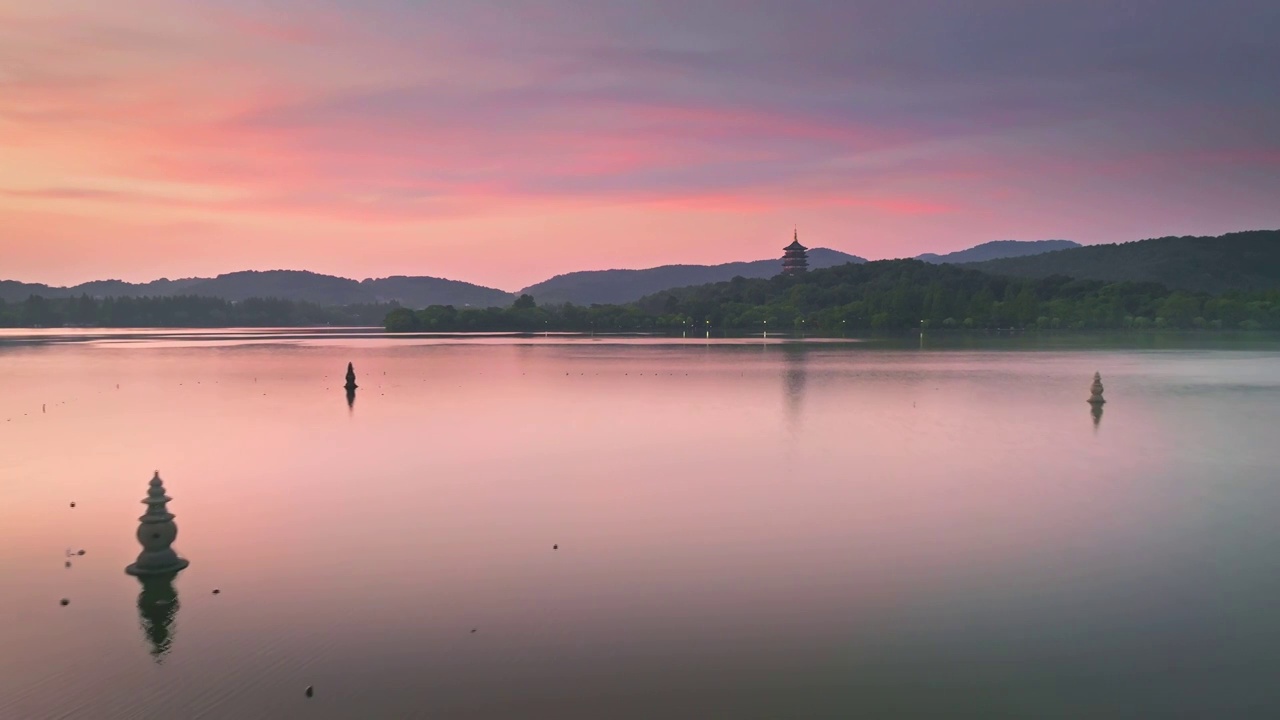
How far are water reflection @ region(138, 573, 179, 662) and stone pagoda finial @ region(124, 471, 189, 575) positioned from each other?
17 centimetres

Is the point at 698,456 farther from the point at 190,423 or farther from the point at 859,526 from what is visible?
the point at 190,423

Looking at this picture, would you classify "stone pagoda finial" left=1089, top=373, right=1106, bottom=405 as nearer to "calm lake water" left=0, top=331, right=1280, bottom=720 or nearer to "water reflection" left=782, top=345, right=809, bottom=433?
"calm lake water" left=0, top=331, right=1280, bottom=720

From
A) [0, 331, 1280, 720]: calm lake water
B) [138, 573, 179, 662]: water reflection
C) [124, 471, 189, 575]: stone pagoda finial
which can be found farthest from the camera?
[124, 471, 189, 575]: stone pagoda finial

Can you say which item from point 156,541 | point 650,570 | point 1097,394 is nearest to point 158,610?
point 156,541

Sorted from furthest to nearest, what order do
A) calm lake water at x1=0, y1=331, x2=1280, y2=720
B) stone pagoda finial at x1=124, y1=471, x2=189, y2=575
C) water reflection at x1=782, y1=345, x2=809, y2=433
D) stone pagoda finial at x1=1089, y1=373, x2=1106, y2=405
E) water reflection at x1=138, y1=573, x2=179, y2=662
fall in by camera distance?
stone pagoda finial at x1=1089, y1=373, x2=1106, y2=405
water reflection at x1=782, y1=345, x2=809, y2=433
stone pagoda finial at x1=124, y1=471, x2=189, y2=575
water reflection at x1=138, y1=573, x2=179, y2=662
calm lake water at x1=0, y1=331, x2=1280, y2=720

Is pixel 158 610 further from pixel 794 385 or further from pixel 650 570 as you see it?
pixel 794 385

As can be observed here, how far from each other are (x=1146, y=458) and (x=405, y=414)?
1078 inches

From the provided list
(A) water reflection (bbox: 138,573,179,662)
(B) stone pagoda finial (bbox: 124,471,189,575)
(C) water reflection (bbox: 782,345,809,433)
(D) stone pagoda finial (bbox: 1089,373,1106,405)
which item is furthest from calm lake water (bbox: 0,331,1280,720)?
(D) stone pagoda finial (bbox: 1089,373,1106,405)

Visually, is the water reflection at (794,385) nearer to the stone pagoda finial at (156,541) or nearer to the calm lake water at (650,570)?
the calm lake water at (650,570)

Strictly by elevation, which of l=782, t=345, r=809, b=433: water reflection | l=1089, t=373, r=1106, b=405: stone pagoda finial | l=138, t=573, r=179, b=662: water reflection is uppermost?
l=138, t=573, r=179, b=662: water reflection

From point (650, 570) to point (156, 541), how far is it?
7.57 meters

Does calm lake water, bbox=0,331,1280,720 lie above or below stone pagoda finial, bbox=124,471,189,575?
below

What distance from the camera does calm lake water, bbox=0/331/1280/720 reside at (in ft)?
32.5

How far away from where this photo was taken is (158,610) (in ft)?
41.1
